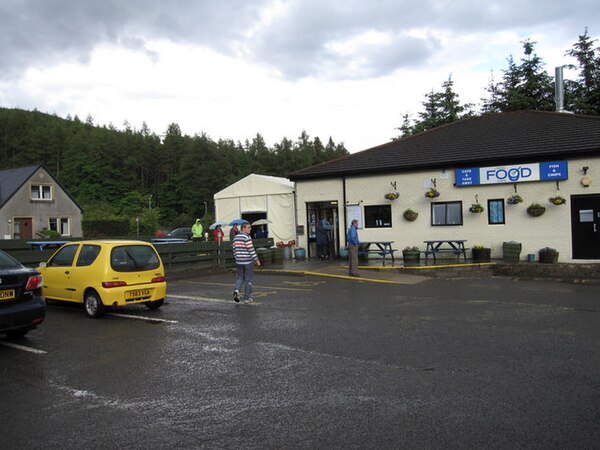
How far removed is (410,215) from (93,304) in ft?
43.3

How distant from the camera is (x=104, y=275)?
31.0 ft

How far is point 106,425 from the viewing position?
433 cm

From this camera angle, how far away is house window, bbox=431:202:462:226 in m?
19.2

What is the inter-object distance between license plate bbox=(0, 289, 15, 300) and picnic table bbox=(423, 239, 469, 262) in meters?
14.2

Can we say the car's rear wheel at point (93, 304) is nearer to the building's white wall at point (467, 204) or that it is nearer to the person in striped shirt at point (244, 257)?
the person in striped shirt at point (244, 257)

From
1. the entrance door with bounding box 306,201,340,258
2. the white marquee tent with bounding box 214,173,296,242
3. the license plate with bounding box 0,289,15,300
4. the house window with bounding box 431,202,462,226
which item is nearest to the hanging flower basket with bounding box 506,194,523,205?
the house window with bounding box 431,202,462,226

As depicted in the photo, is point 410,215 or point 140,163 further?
point 140,163

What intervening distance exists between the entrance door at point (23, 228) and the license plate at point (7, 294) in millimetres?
43143

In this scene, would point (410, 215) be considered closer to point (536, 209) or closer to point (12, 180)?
point (536, 209)

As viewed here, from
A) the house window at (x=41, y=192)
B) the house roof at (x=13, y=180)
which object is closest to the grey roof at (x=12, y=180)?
the house roof at (x=13, y=180)

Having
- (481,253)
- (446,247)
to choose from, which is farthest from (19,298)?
(446,247)

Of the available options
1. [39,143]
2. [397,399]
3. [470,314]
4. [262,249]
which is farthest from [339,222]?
[39,143]

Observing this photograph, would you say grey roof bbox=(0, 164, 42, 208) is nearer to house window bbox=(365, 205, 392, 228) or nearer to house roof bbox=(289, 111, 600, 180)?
house roof bbox=(289, 111, 600, 180)

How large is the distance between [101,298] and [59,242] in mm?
10773
